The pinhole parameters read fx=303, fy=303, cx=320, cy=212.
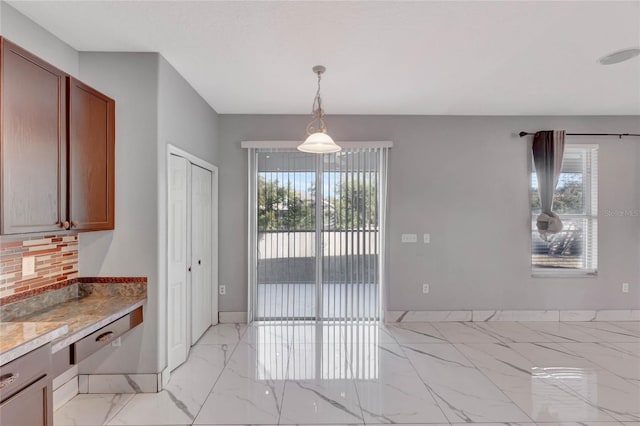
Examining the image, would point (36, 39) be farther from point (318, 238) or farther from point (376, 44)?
point (318, 238)

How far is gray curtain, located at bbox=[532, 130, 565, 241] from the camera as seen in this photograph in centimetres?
378

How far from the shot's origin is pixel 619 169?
3938mm

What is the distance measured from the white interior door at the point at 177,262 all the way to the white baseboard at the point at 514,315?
242cm

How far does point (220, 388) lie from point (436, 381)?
1.78 meters

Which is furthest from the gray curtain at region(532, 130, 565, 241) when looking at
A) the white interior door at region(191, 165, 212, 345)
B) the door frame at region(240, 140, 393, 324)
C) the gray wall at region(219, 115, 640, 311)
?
the white interior door at region(191, 165, 212, 345)

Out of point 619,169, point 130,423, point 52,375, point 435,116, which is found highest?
point 435,116

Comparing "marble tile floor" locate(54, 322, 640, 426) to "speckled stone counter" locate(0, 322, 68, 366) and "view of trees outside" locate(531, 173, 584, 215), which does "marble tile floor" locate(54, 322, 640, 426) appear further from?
"view of trees outside" locate(531, 173, 584, 215)

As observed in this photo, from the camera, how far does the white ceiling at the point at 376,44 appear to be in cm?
189

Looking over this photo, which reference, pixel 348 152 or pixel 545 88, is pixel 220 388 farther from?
pixel 545 88

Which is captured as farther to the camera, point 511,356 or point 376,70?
point 511,356

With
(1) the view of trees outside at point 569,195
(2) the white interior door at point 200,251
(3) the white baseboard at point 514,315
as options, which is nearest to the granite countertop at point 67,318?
(2) the white interior door at point 200,251

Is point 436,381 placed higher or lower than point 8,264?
lower

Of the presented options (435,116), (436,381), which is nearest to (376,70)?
(435,116)

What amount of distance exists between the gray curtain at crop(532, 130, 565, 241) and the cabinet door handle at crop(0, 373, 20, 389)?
16.1 feet
